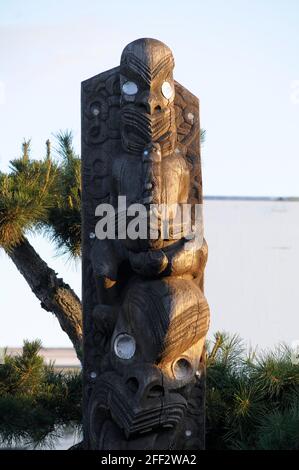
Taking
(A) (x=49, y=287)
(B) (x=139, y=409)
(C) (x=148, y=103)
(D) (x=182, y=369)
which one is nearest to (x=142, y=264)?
(D) (x=182, y=369)

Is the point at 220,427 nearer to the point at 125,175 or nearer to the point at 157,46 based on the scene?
the point at 125,175

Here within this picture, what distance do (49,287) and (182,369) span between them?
2.82m

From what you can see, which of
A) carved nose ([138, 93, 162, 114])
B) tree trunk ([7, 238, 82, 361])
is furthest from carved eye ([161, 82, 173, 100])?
tree trunk ([7, 238, 82, 361])

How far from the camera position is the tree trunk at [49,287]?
943 cm

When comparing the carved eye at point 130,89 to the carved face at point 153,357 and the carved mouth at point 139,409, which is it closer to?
the carved face at point 153,357

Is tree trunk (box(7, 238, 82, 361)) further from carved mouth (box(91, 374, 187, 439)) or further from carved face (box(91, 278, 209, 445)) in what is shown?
carved mouth (box(91, 374, 187, 439))

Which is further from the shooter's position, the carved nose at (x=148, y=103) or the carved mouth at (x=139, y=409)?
the carved nose at (x=148, y=103)

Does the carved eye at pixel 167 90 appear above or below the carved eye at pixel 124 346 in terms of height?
above

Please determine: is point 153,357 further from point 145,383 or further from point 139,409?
point 139,409

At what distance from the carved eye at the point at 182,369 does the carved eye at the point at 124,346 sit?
0.30 meters

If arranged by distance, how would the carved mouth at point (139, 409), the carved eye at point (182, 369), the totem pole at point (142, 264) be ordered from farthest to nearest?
the carved eye at point (182, 369)
the totem pole at point (142, 264)
the carved mouth at point (139, 409)

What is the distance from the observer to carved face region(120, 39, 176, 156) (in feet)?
23.6

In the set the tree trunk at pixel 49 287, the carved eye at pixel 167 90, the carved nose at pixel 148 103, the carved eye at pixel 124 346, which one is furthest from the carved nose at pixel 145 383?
the tree trunk at pixel 49 287

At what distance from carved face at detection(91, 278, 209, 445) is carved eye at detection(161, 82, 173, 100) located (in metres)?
1.31
